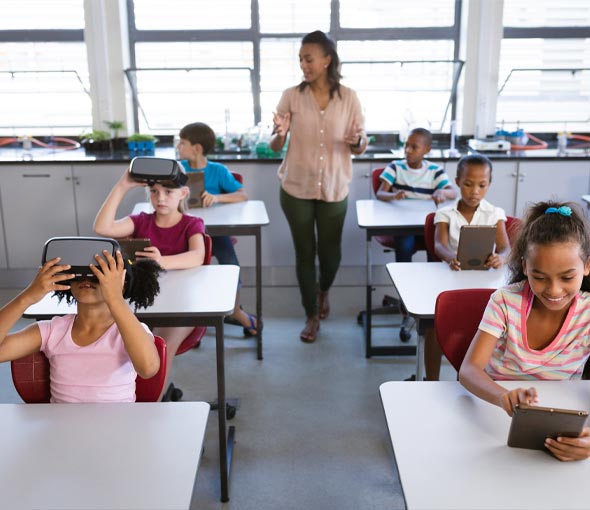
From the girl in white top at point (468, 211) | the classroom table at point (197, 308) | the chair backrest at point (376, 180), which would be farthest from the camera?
the chair backrest at point (376, 180)

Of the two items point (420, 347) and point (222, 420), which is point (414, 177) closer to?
point (420, 347)

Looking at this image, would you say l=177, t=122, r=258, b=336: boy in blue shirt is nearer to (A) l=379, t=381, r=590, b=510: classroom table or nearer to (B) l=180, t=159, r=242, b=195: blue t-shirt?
(B) l=180, t=159, r=242, b=195: blue t-shirt

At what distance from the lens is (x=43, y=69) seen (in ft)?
15.7

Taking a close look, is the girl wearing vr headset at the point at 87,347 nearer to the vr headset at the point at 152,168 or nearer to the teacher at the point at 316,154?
the vr headset at the point at 152,168

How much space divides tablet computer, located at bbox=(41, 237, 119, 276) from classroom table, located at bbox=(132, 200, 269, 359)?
173cm

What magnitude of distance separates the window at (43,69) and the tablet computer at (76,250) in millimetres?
3569

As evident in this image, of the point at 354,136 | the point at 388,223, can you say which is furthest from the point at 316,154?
the point at 388,223

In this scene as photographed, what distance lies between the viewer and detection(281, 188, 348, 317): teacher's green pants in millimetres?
3502

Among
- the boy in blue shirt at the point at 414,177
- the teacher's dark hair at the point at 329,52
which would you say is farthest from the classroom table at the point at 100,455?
the boy in blue shirt at the point at 414,177

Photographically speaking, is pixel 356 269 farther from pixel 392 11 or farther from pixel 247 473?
pixel 247 473

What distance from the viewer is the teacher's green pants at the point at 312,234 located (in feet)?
11.5

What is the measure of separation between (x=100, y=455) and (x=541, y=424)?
0.85 meters

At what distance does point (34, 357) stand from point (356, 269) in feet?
9.80

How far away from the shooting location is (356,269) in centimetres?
454
